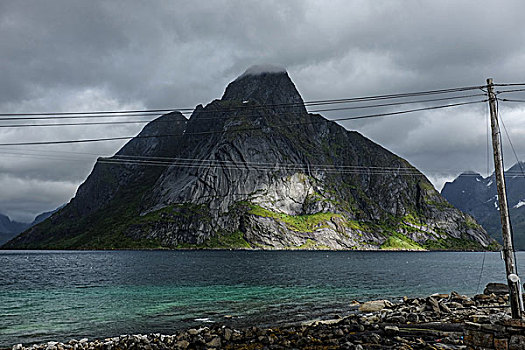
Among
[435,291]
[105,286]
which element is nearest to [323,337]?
[435,291]

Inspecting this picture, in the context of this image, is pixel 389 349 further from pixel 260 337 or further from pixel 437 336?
pixel 260 337

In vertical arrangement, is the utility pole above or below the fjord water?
above

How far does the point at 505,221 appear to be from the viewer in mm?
22547

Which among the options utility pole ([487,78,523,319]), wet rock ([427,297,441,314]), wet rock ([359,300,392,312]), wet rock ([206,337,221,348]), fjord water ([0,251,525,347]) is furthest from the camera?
wet rock ([359,300,392,312])

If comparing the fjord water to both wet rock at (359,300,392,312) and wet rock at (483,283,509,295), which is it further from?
wet rock at (483,283,509,295)

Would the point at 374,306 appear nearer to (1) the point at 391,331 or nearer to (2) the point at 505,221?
(1) the point at 391,331

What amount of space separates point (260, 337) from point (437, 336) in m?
10.8

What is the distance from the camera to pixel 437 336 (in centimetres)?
2348

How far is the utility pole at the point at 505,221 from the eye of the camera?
21281mm

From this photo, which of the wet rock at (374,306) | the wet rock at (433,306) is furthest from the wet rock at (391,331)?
the wet rock at (374,306)

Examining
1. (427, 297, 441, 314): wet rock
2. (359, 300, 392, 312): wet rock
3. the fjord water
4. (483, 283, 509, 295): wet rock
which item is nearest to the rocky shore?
(427, 297, 441, 314): wet rock

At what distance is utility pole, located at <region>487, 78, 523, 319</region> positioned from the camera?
21.3 m

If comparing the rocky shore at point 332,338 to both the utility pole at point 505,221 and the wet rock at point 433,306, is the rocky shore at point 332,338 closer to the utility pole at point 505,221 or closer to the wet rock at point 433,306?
the utility pole at point 505,221

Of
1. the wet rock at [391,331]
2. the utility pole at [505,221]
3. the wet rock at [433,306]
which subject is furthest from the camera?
the wet rock at [433,306]
